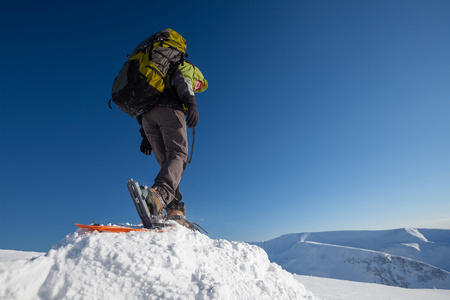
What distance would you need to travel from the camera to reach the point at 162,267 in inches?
43.4

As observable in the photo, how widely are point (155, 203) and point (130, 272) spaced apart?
1.99ft

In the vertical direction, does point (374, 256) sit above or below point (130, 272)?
below

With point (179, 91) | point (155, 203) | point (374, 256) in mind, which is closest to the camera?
point (155, 203)

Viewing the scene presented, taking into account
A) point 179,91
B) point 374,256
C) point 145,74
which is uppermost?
point 145,74

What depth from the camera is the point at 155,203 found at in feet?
5.14

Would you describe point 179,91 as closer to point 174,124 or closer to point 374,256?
point 174,124

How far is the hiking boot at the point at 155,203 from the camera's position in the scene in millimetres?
1527

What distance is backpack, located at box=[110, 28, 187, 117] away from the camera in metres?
2.06

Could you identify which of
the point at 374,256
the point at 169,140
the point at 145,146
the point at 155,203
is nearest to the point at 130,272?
the point at 155,203

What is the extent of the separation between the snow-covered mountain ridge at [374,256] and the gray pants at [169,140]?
24.3 meters

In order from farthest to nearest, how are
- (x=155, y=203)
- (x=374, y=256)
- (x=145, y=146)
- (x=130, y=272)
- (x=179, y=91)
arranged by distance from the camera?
(x=374, y=256)
(x=145, y=146)
(x=179, y=91)
(x=155, y=203)
(x=130, y=272)

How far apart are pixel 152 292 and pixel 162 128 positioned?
5.09ft

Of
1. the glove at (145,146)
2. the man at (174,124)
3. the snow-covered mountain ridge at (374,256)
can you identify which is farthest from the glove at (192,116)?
the snow-covered mountain ridge at (374,256)

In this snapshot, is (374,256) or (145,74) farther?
(374,256)
